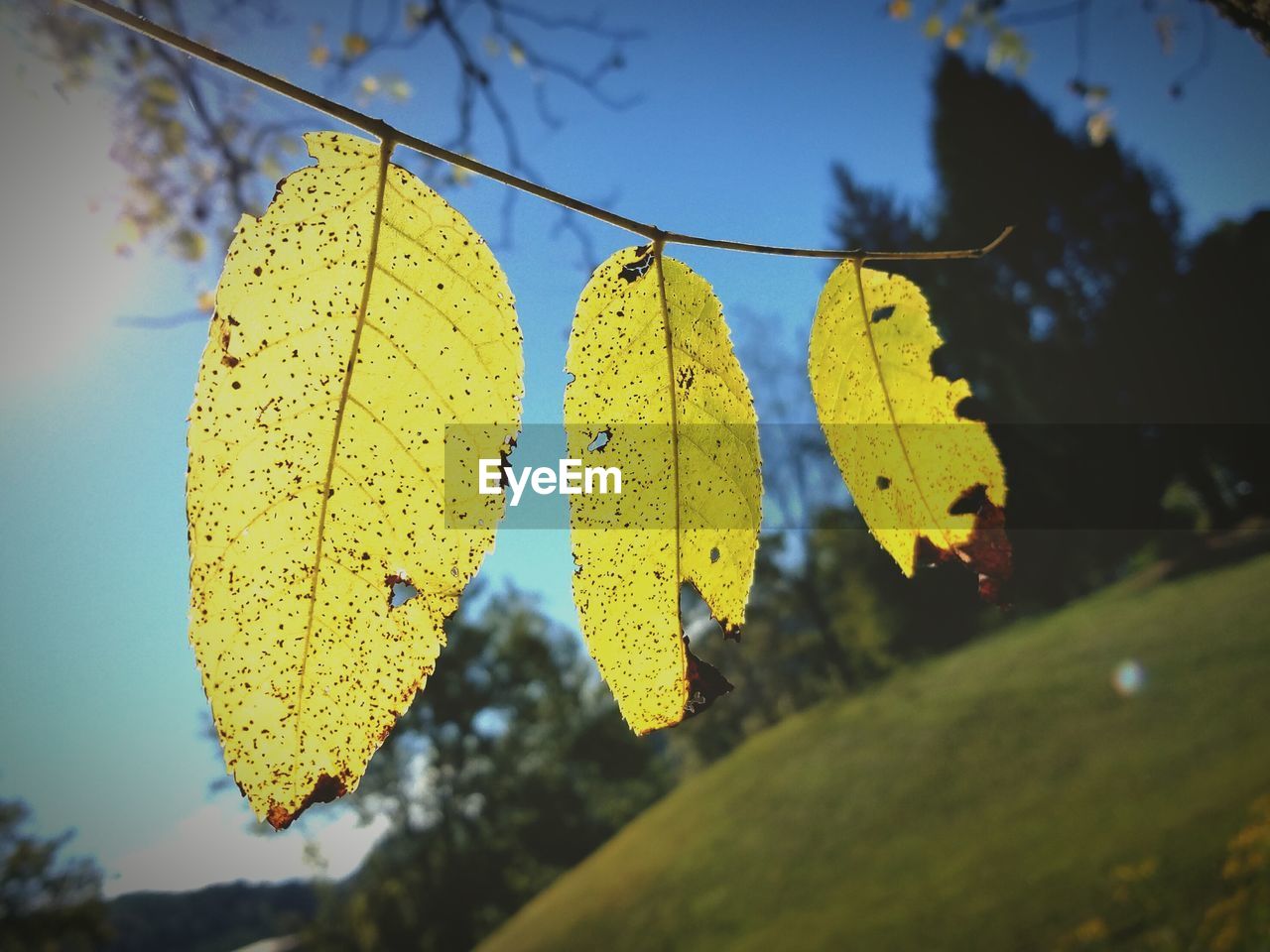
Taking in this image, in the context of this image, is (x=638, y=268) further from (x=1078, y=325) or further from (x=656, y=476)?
(x=1078, y=325)

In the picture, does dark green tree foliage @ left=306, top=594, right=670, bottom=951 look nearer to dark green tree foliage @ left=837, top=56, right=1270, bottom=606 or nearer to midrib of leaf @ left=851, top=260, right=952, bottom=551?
dark green tree foliage @ left=837, top=56, right=1270, bottom=606

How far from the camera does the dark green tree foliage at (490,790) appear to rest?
1720 cm

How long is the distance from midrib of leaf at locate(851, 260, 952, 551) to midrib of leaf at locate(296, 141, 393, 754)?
30 centimetres

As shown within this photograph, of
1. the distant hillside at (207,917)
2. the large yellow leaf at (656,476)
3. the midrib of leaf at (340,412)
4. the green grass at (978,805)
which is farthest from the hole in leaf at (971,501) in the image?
the distant hillside at (207,917)

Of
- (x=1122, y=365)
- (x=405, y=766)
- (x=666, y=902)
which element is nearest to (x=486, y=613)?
(x=405, y=766)

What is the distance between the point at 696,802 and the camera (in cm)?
1351

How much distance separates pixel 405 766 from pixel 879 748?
1167 centimetres

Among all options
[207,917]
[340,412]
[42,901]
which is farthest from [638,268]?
[207,917]

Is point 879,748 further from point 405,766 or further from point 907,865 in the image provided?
point 405,766

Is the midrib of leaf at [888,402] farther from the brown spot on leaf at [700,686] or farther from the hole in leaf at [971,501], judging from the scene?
the brown spot on leaf at [700,686]

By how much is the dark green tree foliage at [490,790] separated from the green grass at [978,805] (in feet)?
12.9

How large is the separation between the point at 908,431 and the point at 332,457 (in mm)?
364

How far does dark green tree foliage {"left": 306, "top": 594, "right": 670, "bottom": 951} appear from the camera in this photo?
1720 cm

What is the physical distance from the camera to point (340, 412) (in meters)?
0.32
